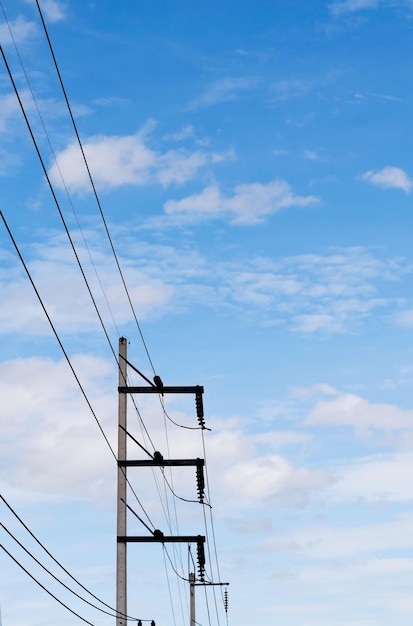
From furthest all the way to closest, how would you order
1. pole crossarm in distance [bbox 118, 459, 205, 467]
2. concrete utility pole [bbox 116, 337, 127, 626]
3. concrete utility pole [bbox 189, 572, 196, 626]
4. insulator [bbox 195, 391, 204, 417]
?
concrete utility pole [bbox 189, 572, 196, 626] < insulator [bbox 195, 391, 204, 417] < pole crossarm in distance [bbox 118, 459, 205, 467] < concrete utility pole [bbox 116, 337, 127, 626]

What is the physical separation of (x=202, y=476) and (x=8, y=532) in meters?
12.2

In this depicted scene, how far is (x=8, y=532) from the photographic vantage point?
54.9 feet

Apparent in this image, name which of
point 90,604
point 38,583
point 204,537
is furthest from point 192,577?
point 38,583

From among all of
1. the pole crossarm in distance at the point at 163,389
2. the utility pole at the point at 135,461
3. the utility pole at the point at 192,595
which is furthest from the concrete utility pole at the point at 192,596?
the pole crossarm in distance at the point at 163,389

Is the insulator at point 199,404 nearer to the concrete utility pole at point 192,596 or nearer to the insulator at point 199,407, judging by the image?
the insulator at point 199,407

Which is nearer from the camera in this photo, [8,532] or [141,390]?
[8,532]

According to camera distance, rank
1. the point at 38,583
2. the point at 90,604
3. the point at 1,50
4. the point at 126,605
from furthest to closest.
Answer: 1. the point at 126,605
2. the point at 90,604
3. the point at 38,583
4. the point at 1,50

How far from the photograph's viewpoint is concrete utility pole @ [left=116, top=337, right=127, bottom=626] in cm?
2638

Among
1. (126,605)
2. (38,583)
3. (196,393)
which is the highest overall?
(196,393)

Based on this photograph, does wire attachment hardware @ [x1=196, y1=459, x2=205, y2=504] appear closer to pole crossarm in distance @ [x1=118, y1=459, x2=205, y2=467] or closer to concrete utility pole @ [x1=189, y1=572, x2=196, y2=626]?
pole crossarm in distance @ [x1=118, y1=459, x2=205, y2=467]

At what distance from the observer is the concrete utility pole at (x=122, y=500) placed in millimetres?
26375

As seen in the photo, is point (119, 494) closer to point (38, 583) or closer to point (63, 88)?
point (38, 583)

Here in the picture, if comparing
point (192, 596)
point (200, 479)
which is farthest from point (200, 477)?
point (192, 596)

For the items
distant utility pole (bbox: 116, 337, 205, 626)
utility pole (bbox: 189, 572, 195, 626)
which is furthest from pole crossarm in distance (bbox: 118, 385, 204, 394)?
utility pole (bbox: 189, 572, 195, 626)
